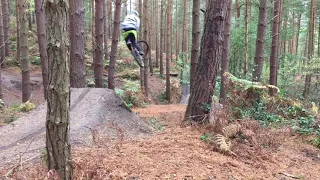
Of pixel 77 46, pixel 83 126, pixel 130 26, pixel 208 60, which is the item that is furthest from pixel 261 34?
pixel 83 126

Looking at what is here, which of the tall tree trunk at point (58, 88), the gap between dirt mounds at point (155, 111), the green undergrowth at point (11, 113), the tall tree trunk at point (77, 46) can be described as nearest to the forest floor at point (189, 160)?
the tall tree trunk at point (58, 88)

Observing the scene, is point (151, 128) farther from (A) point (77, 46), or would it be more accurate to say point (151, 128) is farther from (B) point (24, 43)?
(B) point (24, 43)

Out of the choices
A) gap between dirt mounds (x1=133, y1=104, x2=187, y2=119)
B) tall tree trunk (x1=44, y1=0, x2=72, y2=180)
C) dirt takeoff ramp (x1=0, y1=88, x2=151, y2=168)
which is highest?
tall tree trunk (x1=44, y1=0, x2=72, y2=180)

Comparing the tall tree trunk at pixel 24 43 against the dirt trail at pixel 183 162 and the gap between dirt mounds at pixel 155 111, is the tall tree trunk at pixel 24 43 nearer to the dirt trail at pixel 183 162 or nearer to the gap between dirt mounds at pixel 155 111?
the gap between dirt mounds at pixel 155 111

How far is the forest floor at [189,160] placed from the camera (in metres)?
3.85

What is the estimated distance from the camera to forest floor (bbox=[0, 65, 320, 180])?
385cm

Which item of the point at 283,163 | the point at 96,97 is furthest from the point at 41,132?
the point at 283,163

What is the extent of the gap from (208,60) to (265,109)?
2.35 meters

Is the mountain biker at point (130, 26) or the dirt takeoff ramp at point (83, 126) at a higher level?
the mountain biker at point (130, 26)

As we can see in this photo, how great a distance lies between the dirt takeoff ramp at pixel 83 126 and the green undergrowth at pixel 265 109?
2302 mm

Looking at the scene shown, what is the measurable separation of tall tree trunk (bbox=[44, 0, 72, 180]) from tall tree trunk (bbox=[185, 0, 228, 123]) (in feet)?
13.7

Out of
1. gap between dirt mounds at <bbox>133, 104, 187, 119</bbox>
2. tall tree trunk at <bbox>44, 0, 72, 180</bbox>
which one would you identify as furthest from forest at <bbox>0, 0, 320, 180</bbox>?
gap between dirt mounds at <bbox>133, 104, 187, 119</bbox>

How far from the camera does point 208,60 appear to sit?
22.2 ft

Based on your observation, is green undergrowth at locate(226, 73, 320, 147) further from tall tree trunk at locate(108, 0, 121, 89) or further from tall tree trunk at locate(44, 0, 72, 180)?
tall tree trunk at locate(44, 0, 72, 180)
